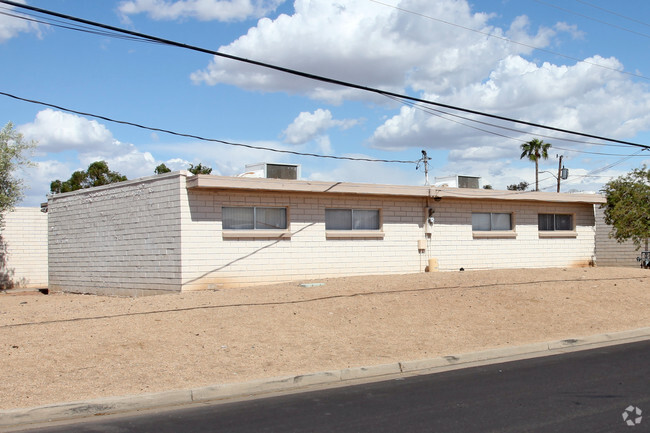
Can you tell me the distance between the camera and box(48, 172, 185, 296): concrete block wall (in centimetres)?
1662

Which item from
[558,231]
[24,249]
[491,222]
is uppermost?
[491,222]

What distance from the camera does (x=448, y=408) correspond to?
296 inches

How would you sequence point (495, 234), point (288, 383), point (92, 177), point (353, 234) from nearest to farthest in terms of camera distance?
point (288, 383)
point (353, 234)
point (495, 234)
point (92, 177)

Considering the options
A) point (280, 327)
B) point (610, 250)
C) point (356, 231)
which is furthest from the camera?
point (610, 250)

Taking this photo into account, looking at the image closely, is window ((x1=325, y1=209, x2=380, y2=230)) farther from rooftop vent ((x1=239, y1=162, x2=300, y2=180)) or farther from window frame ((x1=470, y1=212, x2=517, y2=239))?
window frame ((x1=470, y1=212, x2=517, y2=239))

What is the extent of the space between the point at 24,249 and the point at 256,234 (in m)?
13.5

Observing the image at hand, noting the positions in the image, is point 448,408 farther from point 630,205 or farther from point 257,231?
point 630,205

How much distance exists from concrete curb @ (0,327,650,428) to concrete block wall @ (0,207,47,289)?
1944 cm

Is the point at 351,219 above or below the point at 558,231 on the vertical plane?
above

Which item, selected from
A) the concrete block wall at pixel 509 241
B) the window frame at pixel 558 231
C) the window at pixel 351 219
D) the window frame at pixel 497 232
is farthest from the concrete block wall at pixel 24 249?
the window frame at pixel 558 231

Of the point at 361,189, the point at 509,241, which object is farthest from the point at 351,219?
the point at 509,241

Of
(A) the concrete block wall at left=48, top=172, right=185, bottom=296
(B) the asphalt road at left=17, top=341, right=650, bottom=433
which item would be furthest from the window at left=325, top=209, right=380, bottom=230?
(B) the asphalt road at left=17, top=341, right=650, bottom=433

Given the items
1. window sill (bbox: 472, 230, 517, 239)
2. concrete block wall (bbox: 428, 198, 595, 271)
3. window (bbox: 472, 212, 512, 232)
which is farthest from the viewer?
window (bbox: 472, 212, 512, 232)

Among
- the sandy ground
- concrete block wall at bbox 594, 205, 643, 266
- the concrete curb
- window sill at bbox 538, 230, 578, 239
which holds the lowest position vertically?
the concrete curb
